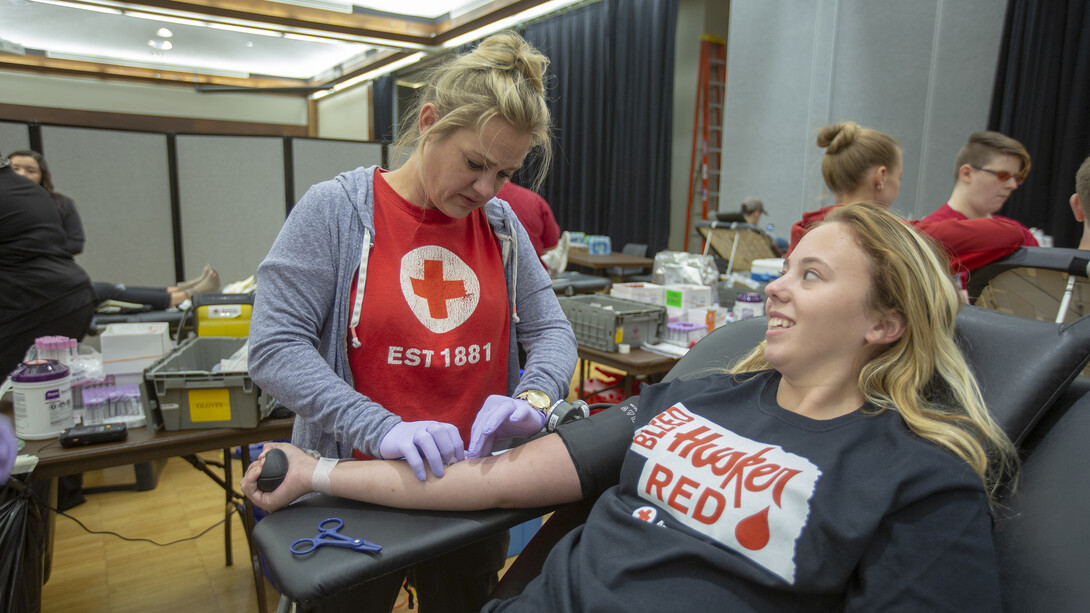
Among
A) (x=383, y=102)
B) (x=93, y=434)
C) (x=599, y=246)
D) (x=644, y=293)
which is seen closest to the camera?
(x=93, y=434)

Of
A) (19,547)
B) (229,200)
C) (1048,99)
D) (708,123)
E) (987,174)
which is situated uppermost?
(708,123)

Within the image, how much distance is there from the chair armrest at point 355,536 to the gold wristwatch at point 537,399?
0.18 m

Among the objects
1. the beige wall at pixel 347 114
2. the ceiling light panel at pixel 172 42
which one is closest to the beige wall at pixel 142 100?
the beige wall at pixel 347 114

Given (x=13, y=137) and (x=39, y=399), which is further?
(x=13, y=137)

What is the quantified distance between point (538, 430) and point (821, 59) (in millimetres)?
4507

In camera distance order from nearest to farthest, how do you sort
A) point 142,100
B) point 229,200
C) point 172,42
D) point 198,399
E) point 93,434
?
1. point 93,434
2. point 198,399
3. point 229,200
4. point 172,42
5. point 142,100

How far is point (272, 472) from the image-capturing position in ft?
3.08

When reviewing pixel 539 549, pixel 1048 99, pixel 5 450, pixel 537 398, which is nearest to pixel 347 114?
pixel 1048 99

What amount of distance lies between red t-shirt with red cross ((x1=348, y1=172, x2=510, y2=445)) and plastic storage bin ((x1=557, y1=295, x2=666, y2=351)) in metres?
1.15

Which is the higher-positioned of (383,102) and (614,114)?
(383,102)

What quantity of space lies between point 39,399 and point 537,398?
1120 millimetres

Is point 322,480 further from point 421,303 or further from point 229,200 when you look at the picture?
point 229,200

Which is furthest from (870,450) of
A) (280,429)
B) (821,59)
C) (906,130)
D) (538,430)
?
(821,59)

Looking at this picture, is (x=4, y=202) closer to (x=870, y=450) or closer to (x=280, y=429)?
(x=280, y=429)
